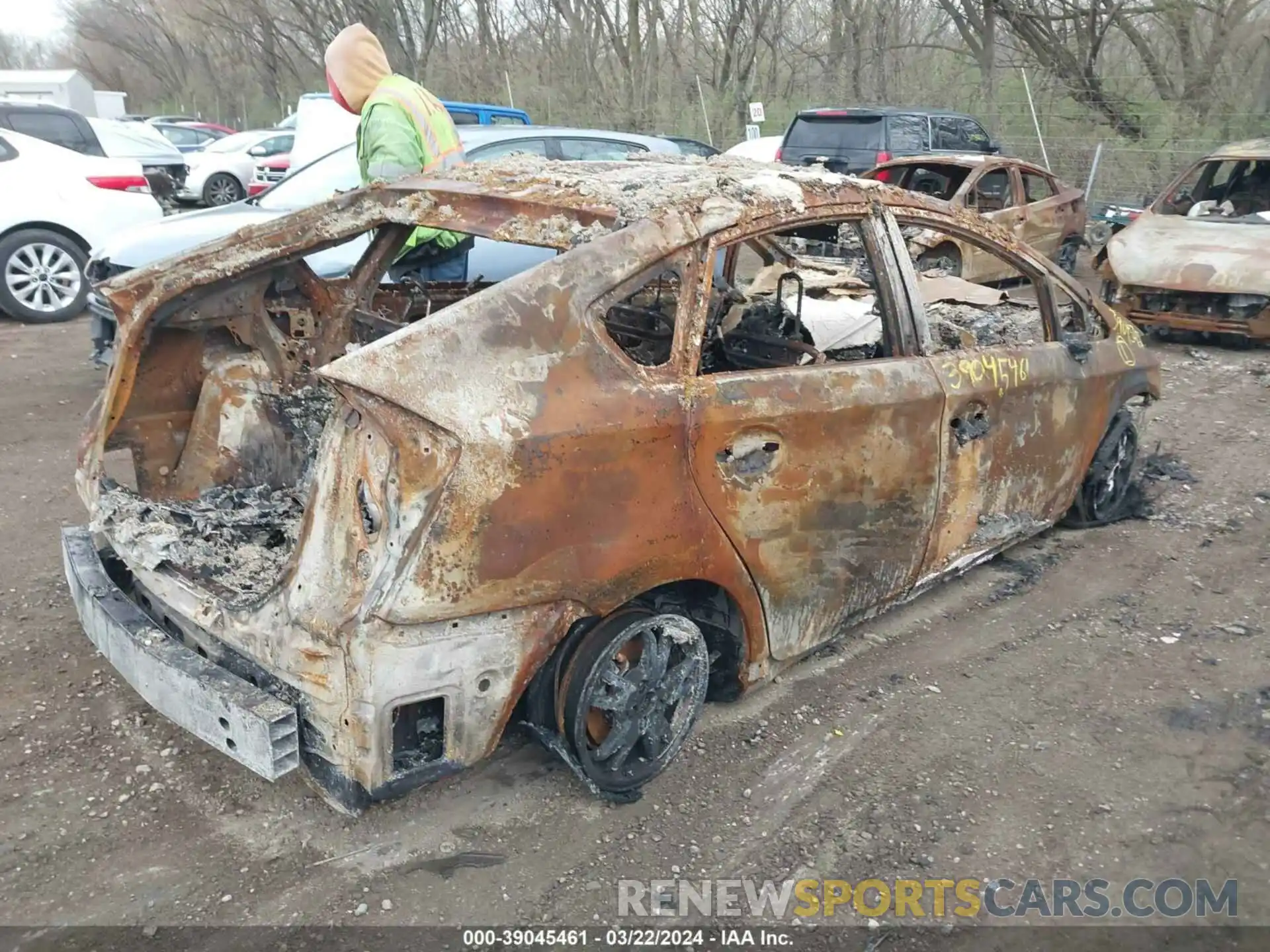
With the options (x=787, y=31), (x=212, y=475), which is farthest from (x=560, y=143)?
(x=787, y=31)

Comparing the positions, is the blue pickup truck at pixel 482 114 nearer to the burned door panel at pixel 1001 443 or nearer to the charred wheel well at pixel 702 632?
the burned door panel at pixel 1001 443

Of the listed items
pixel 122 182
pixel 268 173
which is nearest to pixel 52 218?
pixel 122 182

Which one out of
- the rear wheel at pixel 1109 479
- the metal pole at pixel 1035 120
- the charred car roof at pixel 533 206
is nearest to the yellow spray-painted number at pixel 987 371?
the charred car roof at pixel 533 206

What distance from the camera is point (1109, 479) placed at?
187 inches

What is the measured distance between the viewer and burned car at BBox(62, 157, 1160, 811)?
92.1 inches

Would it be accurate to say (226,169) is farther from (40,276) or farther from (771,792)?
(771,792)

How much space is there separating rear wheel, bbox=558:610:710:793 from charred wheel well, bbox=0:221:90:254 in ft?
26.3

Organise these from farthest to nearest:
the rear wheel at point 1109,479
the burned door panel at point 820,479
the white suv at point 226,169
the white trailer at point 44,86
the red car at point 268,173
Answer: the white trailer at point 44,86
the white suv at point 226,169
the red car at point 268,173
the rear wheel at point 1109,479
the burned door panel at point 820,479

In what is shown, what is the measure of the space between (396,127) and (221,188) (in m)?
16.0

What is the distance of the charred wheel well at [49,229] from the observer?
27.5 feet

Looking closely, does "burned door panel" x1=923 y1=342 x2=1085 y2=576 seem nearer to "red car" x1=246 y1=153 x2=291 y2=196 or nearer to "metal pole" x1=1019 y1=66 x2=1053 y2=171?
"red car" x1=246 y1=153 x2=291 y2=196

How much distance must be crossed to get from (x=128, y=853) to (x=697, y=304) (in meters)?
2.14

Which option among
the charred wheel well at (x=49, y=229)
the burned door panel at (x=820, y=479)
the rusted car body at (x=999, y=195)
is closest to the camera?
the burned door panel at (x=820, y=479)

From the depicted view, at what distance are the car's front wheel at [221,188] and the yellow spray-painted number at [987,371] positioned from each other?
17836 mm
